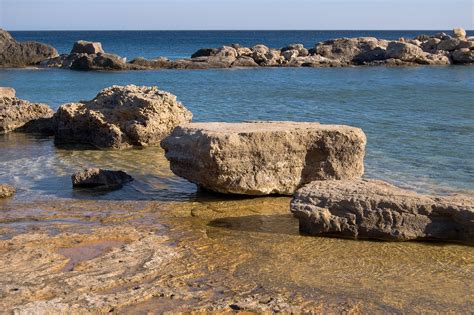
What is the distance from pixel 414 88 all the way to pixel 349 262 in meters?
22.8

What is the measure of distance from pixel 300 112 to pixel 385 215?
42.7ft

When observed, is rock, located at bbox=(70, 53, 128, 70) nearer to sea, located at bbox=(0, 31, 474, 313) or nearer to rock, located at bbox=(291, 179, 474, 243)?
sea, located at bbox=(0, 31, 474, 313)

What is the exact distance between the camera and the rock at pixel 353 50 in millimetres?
47062

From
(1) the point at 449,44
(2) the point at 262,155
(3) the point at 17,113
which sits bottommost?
(3) the point at 17,113

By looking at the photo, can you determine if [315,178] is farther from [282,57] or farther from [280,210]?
[282,57]

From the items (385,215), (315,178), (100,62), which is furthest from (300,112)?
(100,62)

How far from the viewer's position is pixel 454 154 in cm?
1316

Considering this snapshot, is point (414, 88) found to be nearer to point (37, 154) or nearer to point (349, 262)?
point (37, 154)

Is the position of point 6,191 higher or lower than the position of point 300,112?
higher

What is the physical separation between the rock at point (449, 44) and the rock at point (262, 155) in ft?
137

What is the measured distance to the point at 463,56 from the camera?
4528cm

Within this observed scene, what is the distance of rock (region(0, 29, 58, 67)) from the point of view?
139ft

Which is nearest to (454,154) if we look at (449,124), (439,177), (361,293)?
(439,177)

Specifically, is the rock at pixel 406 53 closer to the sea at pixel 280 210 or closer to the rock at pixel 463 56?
the rock at pixel 463 56
